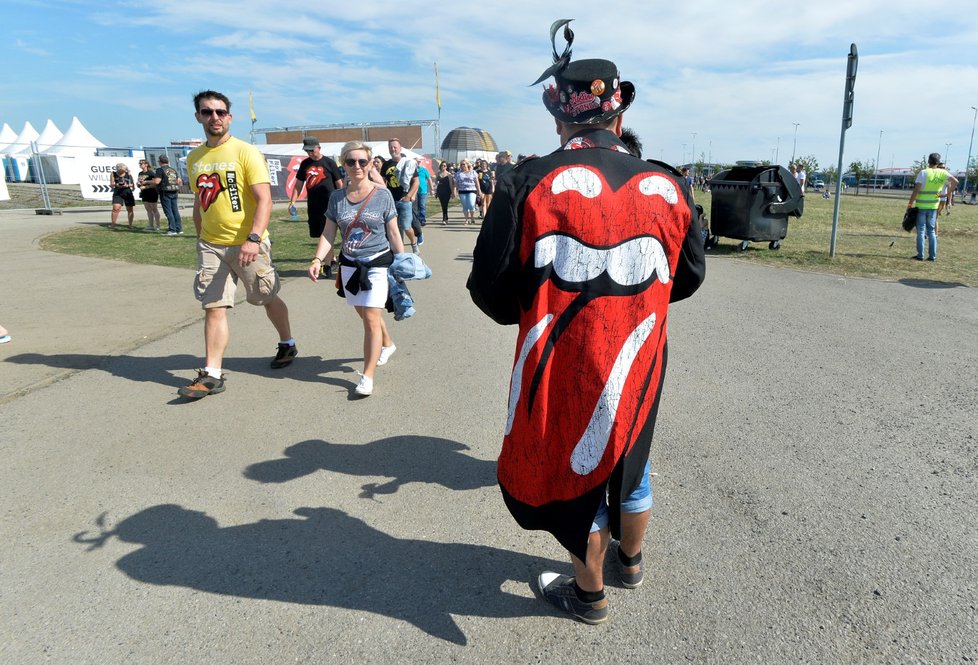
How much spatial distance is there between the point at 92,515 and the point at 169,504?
13.5 inches

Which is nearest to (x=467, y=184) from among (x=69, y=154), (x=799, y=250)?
(x=799, y=250)

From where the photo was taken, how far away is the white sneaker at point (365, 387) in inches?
176

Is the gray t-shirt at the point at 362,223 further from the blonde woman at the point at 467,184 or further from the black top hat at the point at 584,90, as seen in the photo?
the blonde woman at the point at 467,184

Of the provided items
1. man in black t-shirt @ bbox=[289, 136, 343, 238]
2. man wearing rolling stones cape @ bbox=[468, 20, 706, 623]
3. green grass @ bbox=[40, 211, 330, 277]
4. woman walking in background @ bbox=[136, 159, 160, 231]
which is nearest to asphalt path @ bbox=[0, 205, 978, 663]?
man wearing rolling stones cape @ bbox=[468, 20, 706, 623]

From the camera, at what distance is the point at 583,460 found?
1962 mm

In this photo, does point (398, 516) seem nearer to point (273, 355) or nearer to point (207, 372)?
point (207, 372)

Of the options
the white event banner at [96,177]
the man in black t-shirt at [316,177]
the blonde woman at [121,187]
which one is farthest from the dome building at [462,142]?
the man in black t-shirt at [316,177]

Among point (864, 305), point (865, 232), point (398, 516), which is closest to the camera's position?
point (398, 516)

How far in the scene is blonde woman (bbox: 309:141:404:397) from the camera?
453cm

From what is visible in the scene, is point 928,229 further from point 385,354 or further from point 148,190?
point 148,190

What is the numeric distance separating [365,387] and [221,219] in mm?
1655

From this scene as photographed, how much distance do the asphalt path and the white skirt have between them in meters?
0.68

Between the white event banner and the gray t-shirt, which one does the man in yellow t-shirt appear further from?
the white event banner

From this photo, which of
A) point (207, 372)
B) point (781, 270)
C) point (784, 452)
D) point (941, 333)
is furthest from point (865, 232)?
point (207, 372)
